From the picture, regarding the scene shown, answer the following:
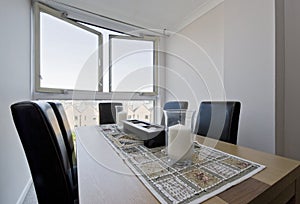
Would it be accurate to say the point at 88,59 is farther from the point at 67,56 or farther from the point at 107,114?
the point at 107,114

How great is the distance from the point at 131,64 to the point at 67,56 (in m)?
1.21


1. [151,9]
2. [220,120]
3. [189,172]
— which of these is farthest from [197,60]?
[189,172]

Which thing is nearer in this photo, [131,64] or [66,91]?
[66,91]

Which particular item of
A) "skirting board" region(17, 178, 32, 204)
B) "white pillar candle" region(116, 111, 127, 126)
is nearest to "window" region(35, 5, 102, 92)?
"skirting board" region(17, 178, 32, 204)

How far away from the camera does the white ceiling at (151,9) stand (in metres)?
2.62

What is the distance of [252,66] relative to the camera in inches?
74.9

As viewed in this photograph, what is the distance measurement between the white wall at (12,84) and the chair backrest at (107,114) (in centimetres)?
93

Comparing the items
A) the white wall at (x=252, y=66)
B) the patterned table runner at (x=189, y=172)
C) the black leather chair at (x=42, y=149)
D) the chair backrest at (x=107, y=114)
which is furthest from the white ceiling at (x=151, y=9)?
the black leather chair at (x=42, y=149)

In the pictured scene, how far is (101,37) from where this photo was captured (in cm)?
333

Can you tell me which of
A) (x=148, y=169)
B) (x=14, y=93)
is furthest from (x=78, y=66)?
(x=148, y=169)

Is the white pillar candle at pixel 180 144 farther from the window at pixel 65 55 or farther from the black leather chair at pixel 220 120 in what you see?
the window at pixel 65 55

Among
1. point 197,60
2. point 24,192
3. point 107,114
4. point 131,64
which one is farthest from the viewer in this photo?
point 131,64

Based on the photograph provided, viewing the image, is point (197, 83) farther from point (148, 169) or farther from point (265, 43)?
point (148, 169)

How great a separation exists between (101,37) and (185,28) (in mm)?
1485
